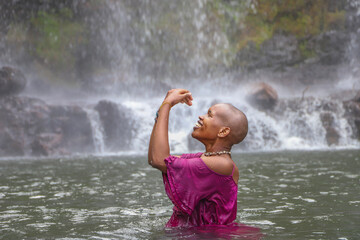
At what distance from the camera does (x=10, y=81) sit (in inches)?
875

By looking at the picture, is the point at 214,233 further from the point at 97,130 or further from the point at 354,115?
the point at 354,115

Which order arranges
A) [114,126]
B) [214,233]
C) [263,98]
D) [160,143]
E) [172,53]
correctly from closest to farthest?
[160,143], [214,233], [114,126], [263,98], [172,53]

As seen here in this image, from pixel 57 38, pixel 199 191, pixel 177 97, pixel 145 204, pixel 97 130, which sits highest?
pixel 57 38

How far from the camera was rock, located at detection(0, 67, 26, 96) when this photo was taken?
22000 millimetres

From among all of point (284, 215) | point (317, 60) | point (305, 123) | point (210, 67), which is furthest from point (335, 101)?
point (284, 215)

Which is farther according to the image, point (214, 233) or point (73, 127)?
point (73, 127)

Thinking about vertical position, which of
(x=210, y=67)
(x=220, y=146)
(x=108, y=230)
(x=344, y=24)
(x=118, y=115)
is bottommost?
(x=108, y=230)

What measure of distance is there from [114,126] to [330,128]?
371 inches

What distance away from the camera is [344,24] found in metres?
30.2

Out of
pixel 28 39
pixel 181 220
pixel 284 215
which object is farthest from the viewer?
pixel 28 39

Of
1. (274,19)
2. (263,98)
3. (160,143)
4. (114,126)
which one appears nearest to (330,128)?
(263,98)

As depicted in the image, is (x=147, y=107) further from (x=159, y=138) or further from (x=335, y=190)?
(x=159, y=138)

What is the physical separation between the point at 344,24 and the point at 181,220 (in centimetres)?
2847

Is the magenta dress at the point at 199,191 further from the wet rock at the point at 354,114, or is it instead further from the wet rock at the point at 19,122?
the wet rock at the point at 354,114
